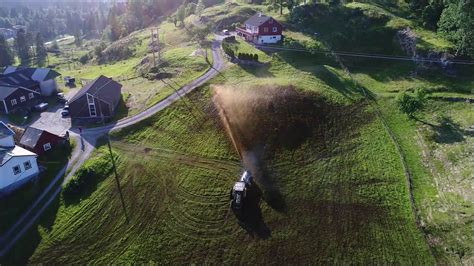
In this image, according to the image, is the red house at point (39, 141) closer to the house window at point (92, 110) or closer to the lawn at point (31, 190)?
the lawn at point (31, 190)

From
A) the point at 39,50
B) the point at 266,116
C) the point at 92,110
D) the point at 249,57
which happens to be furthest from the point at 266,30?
the point at 39,50

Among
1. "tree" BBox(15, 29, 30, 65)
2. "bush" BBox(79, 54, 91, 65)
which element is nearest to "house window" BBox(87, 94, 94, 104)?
"bush" BBox(79, 54, 91, 65)

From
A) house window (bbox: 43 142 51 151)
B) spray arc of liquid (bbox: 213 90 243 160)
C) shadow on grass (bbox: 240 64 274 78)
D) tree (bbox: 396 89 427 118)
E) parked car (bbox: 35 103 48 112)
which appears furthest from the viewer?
shadow on grass (bbox: 240 64 274 78)

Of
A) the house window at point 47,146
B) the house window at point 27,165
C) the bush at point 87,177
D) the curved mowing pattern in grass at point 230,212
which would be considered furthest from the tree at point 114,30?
the house window at point 27,165

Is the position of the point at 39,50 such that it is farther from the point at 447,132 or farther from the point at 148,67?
the point at 447,132

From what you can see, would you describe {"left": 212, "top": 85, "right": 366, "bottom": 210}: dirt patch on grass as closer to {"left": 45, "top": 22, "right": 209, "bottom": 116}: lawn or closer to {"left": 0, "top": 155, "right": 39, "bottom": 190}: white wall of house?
{"left": 45, "top": 22, "right": 209, "bottom": 116}: lawn
